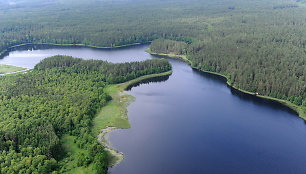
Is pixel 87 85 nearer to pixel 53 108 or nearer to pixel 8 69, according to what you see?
Answer: pixel 53 108

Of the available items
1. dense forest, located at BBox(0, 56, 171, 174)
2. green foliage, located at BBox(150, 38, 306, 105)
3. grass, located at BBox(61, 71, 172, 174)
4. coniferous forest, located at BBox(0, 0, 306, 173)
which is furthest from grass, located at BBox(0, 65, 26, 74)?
green foliage, located at BBox(150, 38, 306, 105)

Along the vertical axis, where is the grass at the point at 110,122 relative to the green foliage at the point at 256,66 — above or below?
below

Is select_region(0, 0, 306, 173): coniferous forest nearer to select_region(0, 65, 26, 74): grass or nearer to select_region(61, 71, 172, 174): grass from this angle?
select_region(61, 71, 172, 174): grass

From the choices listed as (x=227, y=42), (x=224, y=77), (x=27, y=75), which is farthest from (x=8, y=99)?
(x=227, y=42)

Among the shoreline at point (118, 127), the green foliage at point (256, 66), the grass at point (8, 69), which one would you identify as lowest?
the shoreline at point (118, 127)

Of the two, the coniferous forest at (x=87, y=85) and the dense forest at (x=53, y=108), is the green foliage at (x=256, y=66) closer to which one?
the coniferous forest at (x=87, y=85)

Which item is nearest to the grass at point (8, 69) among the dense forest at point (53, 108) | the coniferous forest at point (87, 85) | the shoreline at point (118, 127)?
the coniferous forest at point (87, 85)

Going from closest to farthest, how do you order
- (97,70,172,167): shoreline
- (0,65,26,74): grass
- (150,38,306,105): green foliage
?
(97,70,172,167): shoreline < (150,38,306,105): green foliage < (0,65,26,74): grass

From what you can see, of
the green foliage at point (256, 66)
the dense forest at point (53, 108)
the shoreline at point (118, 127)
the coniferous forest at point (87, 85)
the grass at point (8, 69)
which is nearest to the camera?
the dense forest at point (53, 108)

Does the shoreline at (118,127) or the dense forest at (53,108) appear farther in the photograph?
the shoreline at (118,127)
